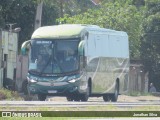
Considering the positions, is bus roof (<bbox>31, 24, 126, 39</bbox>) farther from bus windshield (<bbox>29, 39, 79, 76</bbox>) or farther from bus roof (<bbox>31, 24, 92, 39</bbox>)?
bus windshield (<bbox>29, 39, 79, 76</bbox>)

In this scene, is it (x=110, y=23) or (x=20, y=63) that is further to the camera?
(x=110, y=23)

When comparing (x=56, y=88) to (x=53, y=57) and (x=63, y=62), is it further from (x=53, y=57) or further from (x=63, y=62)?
(x=53, y=57)

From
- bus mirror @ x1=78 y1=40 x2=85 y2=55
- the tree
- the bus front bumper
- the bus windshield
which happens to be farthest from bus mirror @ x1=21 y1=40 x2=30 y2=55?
the tree

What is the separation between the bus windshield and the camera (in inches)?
1196

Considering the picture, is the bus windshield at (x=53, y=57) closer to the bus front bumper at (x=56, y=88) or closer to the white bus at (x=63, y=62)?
the white bus at (x=63, y=62)

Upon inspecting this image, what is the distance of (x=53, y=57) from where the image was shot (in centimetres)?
3058

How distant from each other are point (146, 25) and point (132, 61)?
3.84 metres

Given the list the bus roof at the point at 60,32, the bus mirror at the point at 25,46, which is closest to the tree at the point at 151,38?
the bus roof at the point at 60,32

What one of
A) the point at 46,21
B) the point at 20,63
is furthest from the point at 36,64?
the point at 46,21

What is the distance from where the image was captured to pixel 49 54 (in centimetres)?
3067

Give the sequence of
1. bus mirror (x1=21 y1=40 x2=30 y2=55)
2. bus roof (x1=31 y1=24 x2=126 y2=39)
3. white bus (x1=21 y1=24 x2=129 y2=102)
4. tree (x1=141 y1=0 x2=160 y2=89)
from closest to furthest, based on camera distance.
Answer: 1. white bus (x1=21 y1=24 x2=129 y2=102)
2. bus roof (x1=31 y1=24 x2=126 y2=39)
3. bus mirror (x1=21 y1=40 x2=30 y2=55)
4. tree (x1=141 y1=0 x2=160 y2=89)

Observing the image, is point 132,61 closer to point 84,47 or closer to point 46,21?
point 46,21

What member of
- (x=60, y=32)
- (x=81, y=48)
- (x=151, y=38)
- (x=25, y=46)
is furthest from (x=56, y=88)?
(x=151, y=38)

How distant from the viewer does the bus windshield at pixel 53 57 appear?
3038 centimetres
